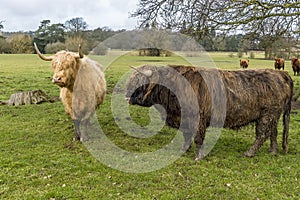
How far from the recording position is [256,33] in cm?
861

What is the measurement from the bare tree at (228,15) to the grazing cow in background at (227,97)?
340 centimetres

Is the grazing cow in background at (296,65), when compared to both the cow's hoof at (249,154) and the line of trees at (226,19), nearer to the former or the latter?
the line of trees at (226,19)

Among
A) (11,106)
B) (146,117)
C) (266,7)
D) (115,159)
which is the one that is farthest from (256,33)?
(11,106)

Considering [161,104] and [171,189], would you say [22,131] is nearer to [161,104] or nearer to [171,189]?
[161,104]

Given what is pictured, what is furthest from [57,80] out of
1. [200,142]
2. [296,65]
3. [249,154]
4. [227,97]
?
[296,65]

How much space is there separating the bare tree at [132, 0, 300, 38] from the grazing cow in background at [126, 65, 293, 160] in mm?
3399

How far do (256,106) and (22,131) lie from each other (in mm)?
5076

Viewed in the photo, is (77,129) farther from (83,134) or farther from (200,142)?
(200,142)

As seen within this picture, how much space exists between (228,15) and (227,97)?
4138 mm

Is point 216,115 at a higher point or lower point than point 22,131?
higher

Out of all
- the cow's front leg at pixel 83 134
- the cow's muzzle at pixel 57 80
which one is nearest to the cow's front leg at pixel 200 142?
the cow's front leg at pixel 83 134

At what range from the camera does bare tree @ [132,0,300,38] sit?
305 inches

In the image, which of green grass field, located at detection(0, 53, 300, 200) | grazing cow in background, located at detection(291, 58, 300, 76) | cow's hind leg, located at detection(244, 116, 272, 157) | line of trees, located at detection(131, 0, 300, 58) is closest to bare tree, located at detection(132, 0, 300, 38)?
line of trees, located at detection(131, 0, 300, 58)

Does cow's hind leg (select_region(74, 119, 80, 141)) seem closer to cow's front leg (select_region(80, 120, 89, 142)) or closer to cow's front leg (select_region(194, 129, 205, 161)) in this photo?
cow's front leg (select_region(80, 120, 89, 142))
